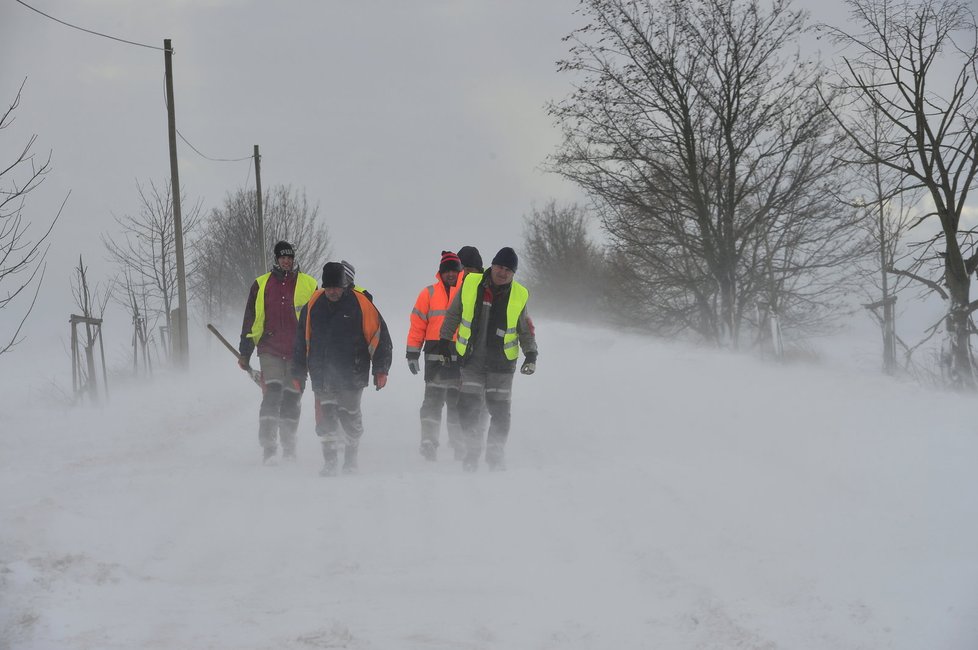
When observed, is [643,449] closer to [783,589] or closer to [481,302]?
[481,302]

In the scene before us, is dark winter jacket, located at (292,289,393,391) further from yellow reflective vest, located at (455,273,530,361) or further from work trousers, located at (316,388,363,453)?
yellow reflective vest, located at (455,273,530,361)

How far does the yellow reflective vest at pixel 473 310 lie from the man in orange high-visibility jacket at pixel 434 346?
1.62ft

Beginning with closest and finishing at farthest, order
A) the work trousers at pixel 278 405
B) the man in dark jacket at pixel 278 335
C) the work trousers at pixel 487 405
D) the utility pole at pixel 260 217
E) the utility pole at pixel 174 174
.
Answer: the work trousers at pixel 487 405 → the work trousers at pixel 278 405 → the man in dark jacket at pixel 278 335 → the utility pole at pixel 174 174 → the utility pole at pixel 260 217

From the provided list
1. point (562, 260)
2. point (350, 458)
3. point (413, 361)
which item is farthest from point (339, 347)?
point (562, 260)

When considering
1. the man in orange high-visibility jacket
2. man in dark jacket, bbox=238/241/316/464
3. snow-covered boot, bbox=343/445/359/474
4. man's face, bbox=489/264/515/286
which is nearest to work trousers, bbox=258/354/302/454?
man in dark jacket, bbox=238/241/316/464

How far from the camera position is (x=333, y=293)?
7879 mm

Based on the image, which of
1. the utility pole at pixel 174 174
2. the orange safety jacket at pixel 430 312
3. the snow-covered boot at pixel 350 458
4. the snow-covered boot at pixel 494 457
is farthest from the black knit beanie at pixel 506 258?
the utility pole at pixel 174 174

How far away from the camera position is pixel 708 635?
379cm

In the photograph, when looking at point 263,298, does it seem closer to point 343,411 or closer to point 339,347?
point 339,347

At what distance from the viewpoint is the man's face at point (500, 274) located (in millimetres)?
7891

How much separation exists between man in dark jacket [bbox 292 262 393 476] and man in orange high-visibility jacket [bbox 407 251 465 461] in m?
0.59

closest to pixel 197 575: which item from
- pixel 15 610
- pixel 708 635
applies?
pixel 15 610

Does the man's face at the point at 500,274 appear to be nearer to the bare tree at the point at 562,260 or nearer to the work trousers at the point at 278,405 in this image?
the work trousers at the point at 278,405

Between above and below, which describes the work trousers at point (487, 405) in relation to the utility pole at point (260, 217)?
below
